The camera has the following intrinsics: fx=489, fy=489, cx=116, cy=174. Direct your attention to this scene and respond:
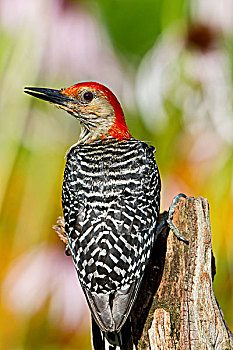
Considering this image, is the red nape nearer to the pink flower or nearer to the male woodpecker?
the male woodpecker

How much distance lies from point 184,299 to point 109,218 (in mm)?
553

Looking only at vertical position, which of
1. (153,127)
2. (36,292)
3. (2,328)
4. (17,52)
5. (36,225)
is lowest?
(2,328)

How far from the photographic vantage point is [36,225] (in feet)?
13.2

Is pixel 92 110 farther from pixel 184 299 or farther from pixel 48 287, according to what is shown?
pixel 48 287

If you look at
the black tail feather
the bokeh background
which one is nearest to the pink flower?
the bokeh background

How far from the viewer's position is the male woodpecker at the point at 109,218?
2414mm

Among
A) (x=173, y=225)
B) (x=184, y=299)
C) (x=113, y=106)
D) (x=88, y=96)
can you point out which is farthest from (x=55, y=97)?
(x=184, y=299)

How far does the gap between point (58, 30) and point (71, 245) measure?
2195 millimetres

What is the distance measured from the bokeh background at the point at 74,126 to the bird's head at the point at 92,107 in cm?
76

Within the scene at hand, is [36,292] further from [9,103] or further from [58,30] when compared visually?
[58,30]

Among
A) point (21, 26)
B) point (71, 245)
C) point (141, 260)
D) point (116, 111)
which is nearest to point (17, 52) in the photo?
point (21, 26)

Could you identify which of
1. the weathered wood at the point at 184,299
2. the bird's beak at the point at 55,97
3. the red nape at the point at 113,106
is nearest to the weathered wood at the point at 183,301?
the weathered wood at the point at 184,299

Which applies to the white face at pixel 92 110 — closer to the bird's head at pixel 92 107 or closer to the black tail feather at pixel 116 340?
the bird's head at pixel 92 107

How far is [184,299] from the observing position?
2.44m
